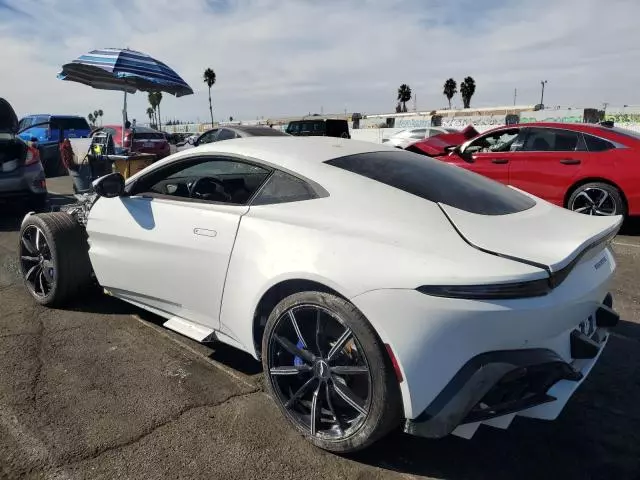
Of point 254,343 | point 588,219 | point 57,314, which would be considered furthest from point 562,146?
point 57,314

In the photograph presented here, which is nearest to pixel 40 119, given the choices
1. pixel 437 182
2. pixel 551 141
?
pixel 551 141

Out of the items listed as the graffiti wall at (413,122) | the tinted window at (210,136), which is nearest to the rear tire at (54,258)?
the tinted window at (210,136)

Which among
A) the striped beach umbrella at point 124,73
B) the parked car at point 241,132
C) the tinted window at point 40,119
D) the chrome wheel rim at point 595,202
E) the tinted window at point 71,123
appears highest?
the striped beach umbrella at point 124,73

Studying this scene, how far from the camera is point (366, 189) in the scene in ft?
8.11

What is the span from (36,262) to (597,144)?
21.2 ft

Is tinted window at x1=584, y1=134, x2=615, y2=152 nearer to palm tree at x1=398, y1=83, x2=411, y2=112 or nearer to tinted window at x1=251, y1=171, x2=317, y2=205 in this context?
tinted window at x1=251, y1=171, x2=317, y2=205

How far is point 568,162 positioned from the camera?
6703 mm

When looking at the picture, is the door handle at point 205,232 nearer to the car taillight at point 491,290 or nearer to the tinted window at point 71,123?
the car taillight at point 491,290

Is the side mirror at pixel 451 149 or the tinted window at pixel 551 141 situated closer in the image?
the tinted window at pixel 551 141

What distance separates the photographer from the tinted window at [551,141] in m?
6.79

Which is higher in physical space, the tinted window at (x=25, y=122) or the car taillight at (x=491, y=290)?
the tinted window at (x=25, y=122)

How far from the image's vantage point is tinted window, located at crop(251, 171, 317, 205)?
2584 millimetres

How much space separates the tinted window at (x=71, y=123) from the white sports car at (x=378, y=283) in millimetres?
14989

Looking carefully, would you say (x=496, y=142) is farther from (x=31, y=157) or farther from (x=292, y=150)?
(x=31, y=157)
